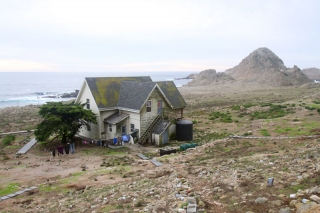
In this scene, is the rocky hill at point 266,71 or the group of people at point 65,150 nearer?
the group of people at point 65,150

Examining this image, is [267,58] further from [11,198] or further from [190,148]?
[11,198]

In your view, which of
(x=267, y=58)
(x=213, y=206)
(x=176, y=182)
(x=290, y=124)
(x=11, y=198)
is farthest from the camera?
(x=267, y=58)

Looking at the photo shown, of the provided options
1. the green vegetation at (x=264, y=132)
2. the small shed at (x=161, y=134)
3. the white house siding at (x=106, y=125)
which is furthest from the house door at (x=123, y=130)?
the green vegetation at (x=264, y=132)

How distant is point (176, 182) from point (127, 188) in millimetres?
2518

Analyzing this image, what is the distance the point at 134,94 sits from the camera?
103 ft

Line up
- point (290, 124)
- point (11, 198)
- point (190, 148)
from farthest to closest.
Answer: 1. point (290, 124)
2. point (190, 148)
3. point (11, 198)

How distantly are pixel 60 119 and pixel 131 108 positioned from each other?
6.84 m

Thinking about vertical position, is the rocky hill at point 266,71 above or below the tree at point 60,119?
above

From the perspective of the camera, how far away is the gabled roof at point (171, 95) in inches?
1310

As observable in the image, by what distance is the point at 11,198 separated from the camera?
15.8 metres

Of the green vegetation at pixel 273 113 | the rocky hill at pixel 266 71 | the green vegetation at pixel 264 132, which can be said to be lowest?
the green vegetation at pixel 264 132

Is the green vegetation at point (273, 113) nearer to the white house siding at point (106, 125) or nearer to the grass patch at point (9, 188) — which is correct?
the white house siding at point (106, 125)

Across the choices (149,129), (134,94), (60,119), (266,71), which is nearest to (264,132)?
(149,129)

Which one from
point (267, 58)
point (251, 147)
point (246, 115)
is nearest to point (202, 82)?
point (267, 58)
